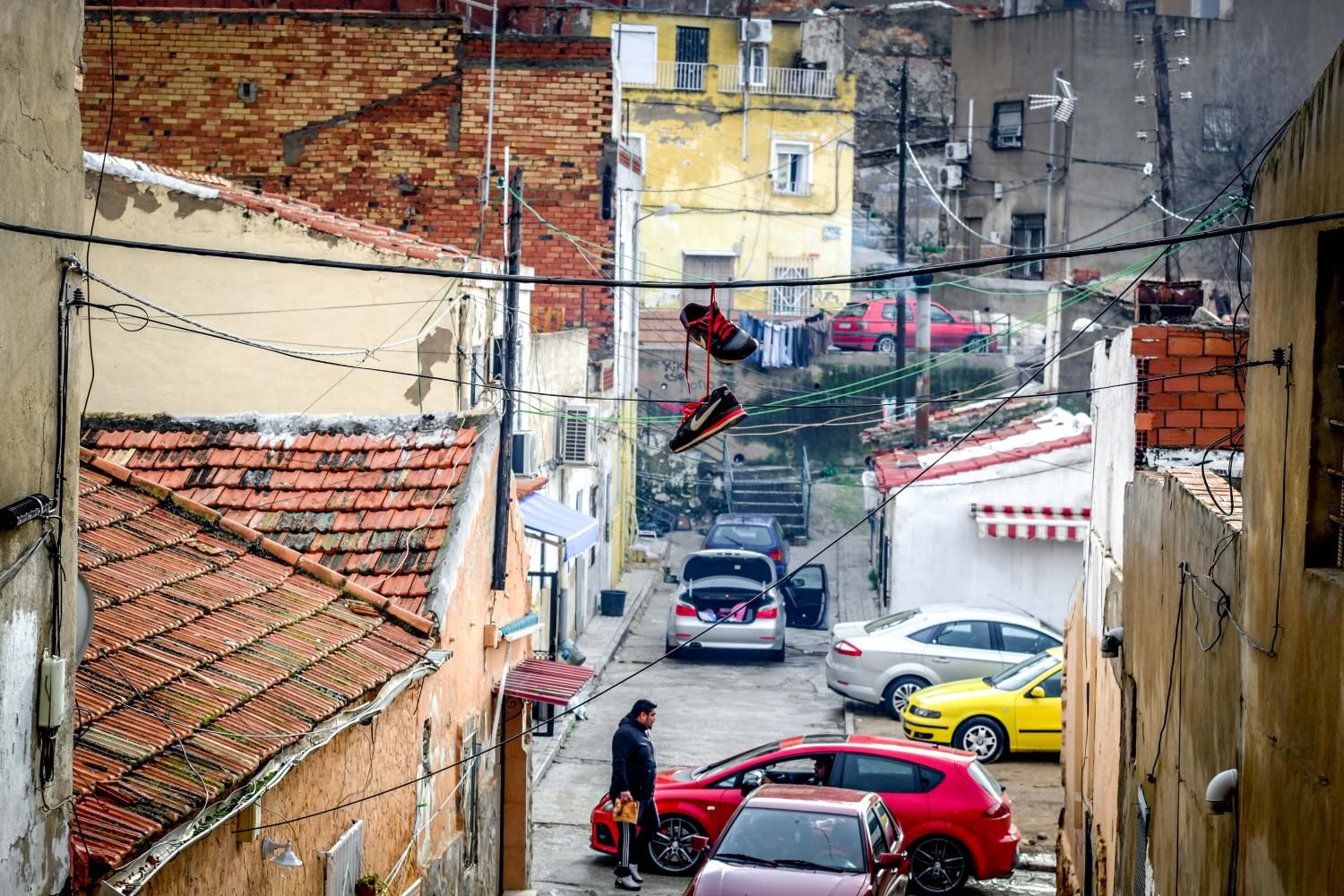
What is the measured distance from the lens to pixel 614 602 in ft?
95.2

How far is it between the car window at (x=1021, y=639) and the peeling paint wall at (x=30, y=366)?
17.3 meters

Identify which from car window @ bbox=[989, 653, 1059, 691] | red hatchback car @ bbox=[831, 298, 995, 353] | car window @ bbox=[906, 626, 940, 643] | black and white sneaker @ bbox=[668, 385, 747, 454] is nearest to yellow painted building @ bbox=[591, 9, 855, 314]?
red hatchback car @ bbox=[831, 298, 995, 353]

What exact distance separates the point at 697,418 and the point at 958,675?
1365cm

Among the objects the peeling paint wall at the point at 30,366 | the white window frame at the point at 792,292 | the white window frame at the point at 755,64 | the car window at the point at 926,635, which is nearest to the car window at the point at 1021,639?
the car window at the point at 926,635

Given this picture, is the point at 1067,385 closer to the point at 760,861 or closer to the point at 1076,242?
the point at 1076,242

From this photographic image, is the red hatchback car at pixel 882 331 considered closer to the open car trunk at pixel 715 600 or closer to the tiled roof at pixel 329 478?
the open car trunk at pixel 715 600

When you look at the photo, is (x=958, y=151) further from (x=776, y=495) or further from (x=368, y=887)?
(x=368, y=887)

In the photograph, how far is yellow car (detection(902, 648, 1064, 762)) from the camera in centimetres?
1936

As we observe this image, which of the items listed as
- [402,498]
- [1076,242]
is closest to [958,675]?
[402,498]

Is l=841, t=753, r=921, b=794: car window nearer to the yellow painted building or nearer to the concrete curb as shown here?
the concrete curb

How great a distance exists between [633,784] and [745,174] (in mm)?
33299

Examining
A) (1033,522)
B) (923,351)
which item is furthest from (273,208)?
(923,351)

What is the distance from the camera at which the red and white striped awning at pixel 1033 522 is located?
2412 cm

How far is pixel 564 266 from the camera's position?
24.7 meters
